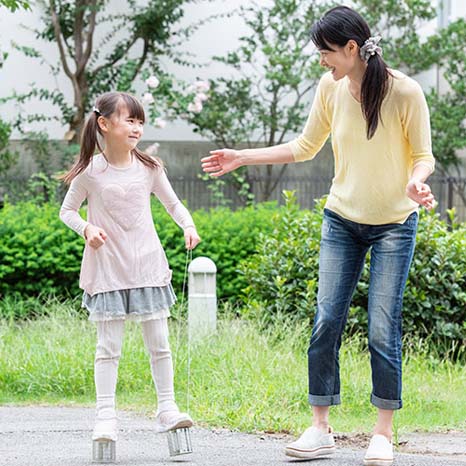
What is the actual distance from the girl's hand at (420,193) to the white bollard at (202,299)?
3429mm

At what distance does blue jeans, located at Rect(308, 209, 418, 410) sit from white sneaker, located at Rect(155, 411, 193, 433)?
56cm

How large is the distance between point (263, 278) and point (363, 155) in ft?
12.1

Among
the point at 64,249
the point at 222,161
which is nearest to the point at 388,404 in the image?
the point at 222,161

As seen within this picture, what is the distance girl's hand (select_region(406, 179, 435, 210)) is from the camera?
382 centimetres

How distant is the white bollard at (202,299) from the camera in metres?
7.23

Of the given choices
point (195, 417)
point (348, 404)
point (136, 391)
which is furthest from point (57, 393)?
point (348, 404)

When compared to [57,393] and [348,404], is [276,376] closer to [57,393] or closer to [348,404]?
[348,404]

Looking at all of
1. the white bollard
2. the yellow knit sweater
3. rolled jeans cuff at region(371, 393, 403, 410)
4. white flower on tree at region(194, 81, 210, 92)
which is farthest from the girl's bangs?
white flower on tree at region(194, 81, 210, 92)

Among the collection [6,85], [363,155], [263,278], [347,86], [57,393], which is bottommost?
[57,393]

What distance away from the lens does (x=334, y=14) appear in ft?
13.3

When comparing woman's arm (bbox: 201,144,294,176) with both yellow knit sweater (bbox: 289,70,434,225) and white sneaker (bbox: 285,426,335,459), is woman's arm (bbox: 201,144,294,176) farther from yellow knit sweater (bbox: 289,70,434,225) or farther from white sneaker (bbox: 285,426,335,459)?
white sneaker (bbox: 285,426,335,459)

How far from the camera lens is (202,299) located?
7.49 meters

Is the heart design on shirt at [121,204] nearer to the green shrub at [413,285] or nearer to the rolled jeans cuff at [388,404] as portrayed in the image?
the rolled jeans cuff at [388,404]

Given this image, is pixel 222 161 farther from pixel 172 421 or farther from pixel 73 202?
pixel 172 421
